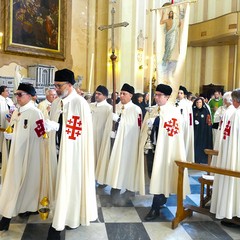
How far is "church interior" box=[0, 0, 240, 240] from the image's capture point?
171 inches

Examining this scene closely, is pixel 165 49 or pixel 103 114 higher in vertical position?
pixel 165 49

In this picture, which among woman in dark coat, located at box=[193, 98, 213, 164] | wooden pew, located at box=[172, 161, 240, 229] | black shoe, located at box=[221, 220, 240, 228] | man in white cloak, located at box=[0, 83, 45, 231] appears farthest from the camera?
woman in dark coat, located at box=[193, 98, 213, 164]

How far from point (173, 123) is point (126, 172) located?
3.87ft

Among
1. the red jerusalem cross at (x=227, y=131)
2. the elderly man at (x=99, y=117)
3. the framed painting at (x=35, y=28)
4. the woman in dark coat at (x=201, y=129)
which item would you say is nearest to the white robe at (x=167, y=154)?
the red jerusalem cross at (x=227, y=131)

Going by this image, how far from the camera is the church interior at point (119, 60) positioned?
434 cm

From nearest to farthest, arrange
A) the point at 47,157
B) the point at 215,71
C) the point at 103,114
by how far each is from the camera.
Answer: the point at 47,157 → the point at 103,114 → the point at 215,71

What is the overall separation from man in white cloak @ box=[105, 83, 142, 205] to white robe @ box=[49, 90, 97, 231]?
138 cm

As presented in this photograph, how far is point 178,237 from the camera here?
4133mm

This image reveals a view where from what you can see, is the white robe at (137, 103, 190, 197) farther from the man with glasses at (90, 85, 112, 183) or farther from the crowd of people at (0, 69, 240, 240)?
the man with glasses at (90, 85, 112, 183)

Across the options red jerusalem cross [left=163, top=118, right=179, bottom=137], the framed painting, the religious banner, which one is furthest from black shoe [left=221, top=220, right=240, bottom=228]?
the framed painting

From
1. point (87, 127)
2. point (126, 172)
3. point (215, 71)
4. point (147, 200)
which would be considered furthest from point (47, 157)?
point (215, 71)

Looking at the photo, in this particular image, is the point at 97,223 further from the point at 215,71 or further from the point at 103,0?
the point at 215,71

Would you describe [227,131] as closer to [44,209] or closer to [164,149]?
[164,149]

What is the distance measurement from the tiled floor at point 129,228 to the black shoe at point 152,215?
60mm
